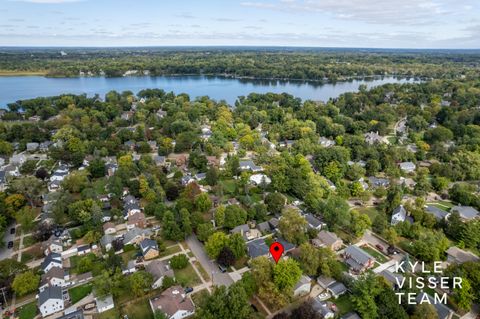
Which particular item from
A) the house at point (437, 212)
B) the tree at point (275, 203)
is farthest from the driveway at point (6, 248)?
the house at point (437, 212)

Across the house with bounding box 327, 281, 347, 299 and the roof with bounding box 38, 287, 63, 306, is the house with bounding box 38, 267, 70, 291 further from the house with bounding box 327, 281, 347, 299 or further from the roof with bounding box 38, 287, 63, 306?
the house with bounding box 327, 281, 347, 299

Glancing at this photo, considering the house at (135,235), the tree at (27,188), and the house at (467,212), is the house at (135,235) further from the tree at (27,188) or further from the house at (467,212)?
the house at (467,212)

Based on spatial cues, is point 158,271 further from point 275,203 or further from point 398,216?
point 398,216

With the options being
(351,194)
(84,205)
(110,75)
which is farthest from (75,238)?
(110,75)

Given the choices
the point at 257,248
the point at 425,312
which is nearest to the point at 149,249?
the point at 257,248

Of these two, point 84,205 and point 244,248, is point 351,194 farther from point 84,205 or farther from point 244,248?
point 84,205
